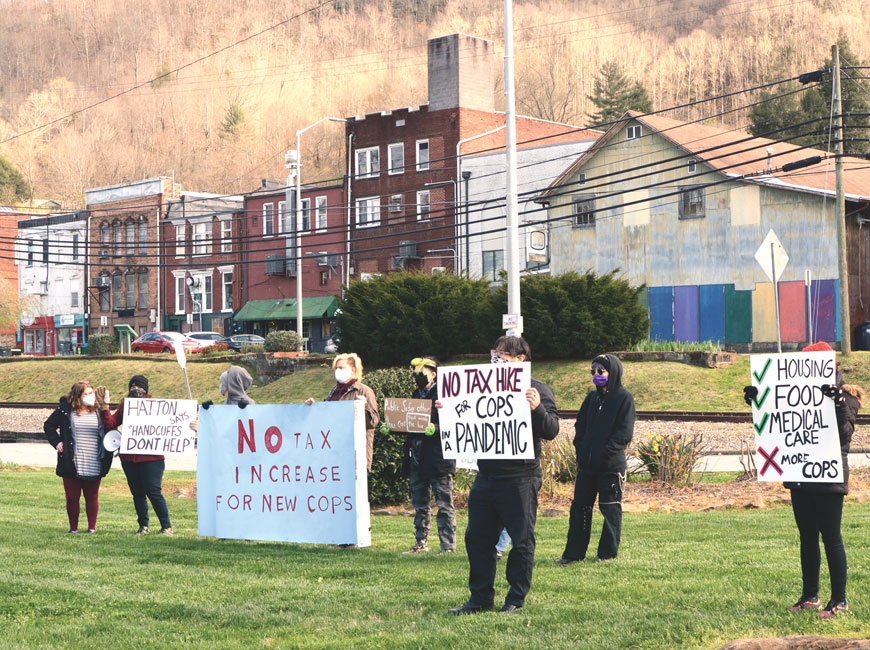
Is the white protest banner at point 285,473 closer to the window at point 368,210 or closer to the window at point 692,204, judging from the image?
the window at point 692,204

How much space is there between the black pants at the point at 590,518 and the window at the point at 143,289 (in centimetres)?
7007

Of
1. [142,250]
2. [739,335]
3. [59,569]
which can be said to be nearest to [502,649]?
[59,569]

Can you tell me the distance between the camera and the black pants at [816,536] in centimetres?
796

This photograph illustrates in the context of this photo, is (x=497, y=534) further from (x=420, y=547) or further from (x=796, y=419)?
(x=420, y=547)

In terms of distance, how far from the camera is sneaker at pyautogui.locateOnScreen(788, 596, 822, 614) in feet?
26.3

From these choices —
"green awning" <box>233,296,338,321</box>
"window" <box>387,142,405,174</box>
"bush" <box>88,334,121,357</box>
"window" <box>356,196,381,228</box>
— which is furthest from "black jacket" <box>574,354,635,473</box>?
"green awning" <box>233,296,338,321</box>

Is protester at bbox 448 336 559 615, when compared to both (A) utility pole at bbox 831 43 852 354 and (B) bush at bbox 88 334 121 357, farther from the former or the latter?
(B) bush at bbox 88 334 121 357

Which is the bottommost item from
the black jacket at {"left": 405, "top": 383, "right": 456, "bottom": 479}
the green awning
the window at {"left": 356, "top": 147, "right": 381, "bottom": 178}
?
the black jacket at {"left": 405, "top": 383, "right": 456, "bottom": 479}

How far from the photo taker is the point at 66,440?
13.6 metres

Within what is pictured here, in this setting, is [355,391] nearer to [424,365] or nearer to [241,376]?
[424,365]

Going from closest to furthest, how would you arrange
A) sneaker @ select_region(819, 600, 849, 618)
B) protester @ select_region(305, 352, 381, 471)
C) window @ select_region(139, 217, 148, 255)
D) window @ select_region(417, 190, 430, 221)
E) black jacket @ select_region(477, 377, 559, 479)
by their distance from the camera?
sneaker @ select_region(819, 600, 849, 618) → black jacket @ select_region(477, 377, 559, 479) → protester @ select_region(305, 352, 381, 471) → window @ select_region(417, 190, 430, 221) → window @ select_region(139, 217, 148, 255)

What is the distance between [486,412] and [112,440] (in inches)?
243

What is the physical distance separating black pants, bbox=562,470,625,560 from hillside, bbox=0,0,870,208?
344 ft

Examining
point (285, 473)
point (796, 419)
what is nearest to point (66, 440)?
point (285, 473)
